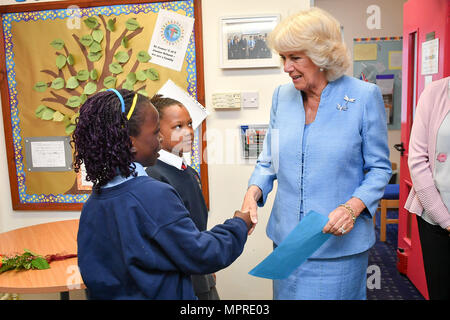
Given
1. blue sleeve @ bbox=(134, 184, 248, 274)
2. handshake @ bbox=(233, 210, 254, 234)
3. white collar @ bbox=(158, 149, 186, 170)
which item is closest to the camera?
blue sleeve @ bbox=(134, 184, 248, 274)

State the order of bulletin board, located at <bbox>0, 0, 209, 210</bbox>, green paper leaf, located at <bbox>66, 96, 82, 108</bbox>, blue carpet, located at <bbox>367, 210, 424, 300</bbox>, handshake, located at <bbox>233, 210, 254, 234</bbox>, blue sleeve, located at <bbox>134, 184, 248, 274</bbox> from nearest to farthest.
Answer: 1. blue sleeve, located at <bbox>134, 184, 248, 274</bbox>
2. handshake, located at <bbox>233, 210, 254, 234</bbox>
3. bulletin board, located at <bbox>0, 0, 209, 210</bbox>
4. green paper leaf, located at <bbox>66, 96, 82, 108</bbox>
5. blue carpet, located at <bbox>367, 210, 424, 300</bbox>

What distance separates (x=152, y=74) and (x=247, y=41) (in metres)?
0.53

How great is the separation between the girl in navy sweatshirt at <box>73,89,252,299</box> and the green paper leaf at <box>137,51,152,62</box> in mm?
1260

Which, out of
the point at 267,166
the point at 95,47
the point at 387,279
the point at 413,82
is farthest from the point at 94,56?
the point at 387,279

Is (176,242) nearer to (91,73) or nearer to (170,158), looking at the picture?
(170,158)

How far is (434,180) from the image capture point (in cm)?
159

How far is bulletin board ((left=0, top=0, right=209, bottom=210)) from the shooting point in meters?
2.09

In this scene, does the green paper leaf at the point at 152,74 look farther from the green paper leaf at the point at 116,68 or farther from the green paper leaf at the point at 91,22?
the green paper leaf at the point at 91,22

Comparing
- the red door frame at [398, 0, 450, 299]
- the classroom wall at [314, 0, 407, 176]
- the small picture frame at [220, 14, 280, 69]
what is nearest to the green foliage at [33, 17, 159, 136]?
the small picture frame at [220, 14, 280, 69]

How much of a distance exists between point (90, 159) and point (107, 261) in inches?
9.2

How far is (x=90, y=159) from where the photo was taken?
35.3 inches

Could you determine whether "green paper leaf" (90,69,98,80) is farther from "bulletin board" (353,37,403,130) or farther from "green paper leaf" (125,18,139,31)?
"bulletin board" (353,37,403,130)

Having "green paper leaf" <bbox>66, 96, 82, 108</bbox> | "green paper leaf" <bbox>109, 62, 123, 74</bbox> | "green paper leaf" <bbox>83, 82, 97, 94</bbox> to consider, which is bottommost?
"green paper leaf" <bbox>66, 96, 82, 108</bbox>

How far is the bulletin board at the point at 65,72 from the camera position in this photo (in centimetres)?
209
